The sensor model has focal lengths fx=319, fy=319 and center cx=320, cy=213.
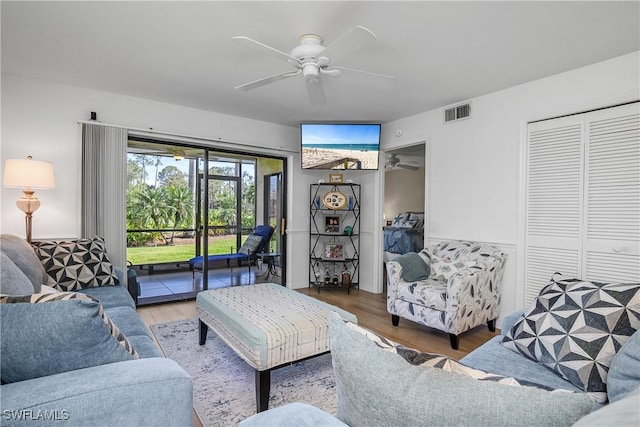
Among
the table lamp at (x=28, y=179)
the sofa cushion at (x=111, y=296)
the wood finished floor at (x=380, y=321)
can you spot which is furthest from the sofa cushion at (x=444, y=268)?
the table lamp at (x=28, y=179)

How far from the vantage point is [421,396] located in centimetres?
56

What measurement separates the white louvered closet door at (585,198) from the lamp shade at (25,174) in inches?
178

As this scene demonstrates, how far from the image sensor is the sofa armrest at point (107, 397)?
85cm

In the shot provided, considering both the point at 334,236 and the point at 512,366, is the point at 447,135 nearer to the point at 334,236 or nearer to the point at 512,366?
the point at 334,236

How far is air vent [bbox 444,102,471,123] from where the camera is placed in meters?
3.62

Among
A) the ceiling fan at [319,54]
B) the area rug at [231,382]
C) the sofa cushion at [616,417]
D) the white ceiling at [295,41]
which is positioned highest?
the white ceiling at [295,41]

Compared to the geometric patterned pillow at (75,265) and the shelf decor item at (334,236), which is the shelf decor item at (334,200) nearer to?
the shelf decor item at (334,236)

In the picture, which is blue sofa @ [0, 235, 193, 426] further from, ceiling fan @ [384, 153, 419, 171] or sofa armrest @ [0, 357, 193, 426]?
ceiling fan @ [384, 153, 419, 171]

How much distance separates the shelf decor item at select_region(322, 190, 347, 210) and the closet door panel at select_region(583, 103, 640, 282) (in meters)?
2.91

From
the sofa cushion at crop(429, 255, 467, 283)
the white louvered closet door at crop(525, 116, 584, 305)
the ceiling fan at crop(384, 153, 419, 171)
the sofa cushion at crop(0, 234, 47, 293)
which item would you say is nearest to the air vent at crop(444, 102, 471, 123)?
the white louvered closet door at crop(525, 116, 584, 305)

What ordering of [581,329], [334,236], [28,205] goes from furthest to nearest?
[334,236] < [28,205] < [581,329]

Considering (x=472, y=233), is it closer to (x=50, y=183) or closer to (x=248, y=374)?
(x=248, y=374)

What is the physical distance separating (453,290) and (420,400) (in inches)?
95.5

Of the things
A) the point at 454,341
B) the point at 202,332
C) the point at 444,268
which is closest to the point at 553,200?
the point at 444,268
